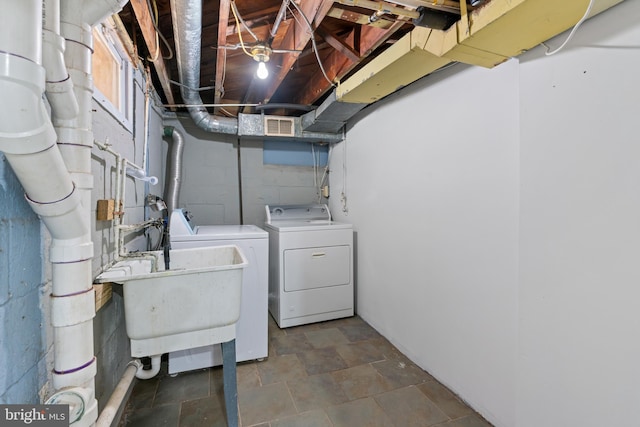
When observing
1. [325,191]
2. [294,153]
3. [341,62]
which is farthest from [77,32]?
[325,191]

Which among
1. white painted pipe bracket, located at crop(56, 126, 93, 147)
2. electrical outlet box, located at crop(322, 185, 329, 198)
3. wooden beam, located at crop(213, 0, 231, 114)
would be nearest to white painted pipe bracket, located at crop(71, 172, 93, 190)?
white painted pipe bracket, located at crop(56, 126, 93, 147)

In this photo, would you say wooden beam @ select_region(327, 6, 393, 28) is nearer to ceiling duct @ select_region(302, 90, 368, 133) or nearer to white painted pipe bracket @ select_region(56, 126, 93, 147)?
ceiling duct @ select_region(302, 90, 368, 133)

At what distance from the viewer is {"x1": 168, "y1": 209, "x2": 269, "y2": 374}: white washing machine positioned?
1936 millimetres

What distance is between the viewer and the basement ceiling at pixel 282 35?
129cm

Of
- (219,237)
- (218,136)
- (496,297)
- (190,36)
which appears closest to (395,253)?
(496,297)

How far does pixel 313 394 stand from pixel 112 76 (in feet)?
7.02

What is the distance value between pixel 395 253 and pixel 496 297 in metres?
0.86

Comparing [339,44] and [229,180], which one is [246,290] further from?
[339,44]

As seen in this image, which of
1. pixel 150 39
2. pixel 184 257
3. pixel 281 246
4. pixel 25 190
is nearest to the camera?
pixel 25 190

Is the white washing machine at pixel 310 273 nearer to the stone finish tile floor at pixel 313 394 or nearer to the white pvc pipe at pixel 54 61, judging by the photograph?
the stone finish tile floor at pixel 313 394

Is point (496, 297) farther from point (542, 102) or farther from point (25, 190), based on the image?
point (25, 190)

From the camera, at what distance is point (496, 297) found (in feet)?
4.75

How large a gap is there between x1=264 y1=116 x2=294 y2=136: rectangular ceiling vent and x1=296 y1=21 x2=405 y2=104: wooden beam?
261 mm

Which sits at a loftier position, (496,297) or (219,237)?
(219,237)
